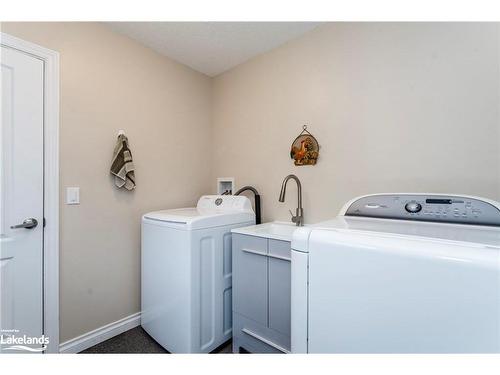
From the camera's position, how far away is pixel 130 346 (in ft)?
5.57

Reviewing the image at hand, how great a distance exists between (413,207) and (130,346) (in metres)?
2.01

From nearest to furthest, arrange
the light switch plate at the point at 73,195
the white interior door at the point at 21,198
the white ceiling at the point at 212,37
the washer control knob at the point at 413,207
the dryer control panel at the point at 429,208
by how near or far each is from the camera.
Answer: the dryer control panel at the point at 429,208 < the washer control knob at the point at 413,207 < the white interior door at the point at 21,198 < the light switch plate at the point at 73,195 < the white ceiling at the point at 212,37

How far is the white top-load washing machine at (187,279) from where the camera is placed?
148 cm

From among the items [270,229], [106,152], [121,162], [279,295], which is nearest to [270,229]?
[270,229]

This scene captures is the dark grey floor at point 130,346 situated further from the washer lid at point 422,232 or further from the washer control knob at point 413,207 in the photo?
the washer control knob at point 413,207

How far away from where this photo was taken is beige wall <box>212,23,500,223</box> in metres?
1.21

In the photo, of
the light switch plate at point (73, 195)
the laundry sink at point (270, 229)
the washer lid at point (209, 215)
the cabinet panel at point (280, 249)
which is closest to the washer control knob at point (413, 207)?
the cabinet panel at point (280, 249)

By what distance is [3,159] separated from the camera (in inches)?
52.1

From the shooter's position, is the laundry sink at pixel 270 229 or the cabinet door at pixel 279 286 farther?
the laundry sink at pixel 270 229

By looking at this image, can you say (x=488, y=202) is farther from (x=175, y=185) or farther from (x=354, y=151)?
(x=175, y=185)

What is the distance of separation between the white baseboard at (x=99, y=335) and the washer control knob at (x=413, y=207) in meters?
2.08

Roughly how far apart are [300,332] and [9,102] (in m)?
1.91

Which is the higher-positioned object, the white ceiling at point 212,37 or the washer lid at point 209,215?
the white ceiling at point 212,37

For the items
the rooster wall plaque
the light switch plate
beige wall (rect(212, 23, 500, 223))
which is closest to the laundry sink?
beige wall (rect(212, 23, 500, 223))
